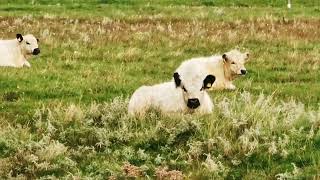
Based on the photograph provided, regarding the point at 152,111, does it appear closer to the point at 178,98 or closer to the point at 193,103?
the point at 178,98

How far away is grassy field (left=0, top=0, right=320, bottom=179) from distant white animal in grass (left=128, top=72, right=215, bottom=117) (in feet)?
1.05

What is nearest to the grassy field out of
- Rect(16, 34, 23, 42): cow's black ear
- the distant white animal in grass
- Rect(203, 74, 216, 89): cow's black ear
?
the distant white animal in grass

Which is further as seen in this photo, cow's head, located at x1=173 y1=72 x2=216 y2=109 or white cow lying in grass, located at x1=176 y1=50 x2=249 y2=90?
white cow lying in grass, located at x1=176 y1=50 x2=249 y2=90

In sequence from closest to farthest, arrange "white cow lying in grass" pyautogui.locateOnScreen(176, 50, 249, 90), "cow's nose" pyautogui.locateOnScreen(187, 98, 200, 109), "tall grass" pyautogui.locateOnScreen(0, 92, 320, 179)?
"tall grass" pyautogui.locateOnScreen(0, 92, 320, 179), "cow's nose" pyautogui.locateOnScreen(187, 98, 200, 109), "white cow lying in grass" pyautogui.locateOnScreen(176, 50, 249, 90)

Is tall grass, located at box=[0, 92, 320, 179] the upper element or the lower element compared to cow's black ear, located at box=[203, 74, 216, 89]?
lower

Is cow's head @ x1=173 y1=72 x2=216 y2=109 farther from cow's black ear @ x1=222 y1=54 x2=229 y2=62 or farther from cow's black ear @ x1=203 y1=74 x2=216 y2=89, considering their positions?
cow's black ear @ x1=222 y1=54 x2=229 y2=62

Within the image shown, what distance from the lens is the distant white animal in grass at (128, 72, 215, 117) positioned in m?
12.7

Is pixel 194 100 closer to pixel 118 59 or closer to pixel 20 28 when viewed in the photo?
pixel 118 59

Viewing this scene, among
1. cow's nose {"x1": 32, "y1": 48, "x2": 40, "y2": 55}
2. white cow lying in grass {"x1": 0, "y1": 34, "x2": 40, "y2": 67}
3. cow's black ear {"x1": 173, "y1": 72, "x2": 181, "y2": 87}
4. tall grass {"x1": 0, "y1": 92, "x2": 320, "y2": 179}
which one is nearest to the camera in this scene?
tall grass {"x1": 0, "y1": 92, "x2": 320, "y2": 179}

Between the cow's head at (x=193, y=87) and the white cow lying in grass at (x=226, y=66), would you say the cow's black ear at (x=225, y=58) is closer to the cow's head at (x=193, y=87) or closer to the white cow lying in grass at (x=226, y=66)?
the white cow lying in grass at (x=226, y=66)

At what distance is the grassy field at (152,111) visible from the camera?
10.5 meters

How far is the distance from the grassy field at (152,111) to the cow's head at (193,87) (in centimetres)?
44

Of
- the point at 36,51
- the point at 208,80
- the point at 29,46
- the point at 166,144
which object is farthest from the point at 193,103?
the point at 29,46

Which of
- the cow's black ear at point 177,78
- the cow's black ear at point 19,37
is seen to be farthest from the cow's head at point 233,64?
the cow's black ear at point 19,37
